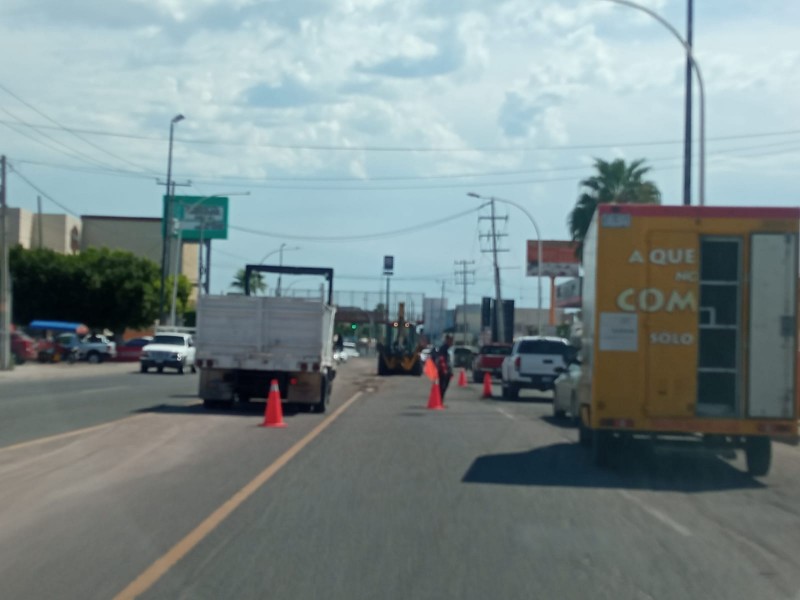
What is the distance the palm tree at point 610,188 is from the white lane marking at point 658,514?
33.7 metres

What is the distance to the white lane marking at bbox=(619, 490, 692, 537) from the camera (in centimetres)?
1062

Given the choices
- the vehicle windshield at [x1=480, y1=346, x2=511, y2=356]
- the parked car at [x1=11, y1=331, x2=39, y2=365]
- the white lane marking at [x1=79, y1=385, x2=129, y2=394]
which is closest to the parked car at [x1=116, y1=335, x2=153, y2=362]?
the parked car at [x1=11, y1=331, x2=39, y2=365]

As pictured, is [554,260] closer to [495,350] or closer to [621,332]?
[495,350]

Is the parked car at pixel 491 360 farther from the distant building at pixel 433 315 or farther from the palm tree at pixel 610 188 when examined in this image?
the distant building at pixel 433 315

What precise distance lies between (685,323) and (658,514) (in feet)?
11.6

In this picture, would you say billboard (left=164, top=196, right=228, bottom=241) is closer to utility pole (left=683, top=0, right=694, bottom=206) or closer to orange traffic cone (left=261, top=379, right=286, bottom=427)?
utility pole (left=683, top=0, right=694, bottom=206)

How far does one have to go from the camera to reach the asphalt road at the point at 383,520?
8.33 m

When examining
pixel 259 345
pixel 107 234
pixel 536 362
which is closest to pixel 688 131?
pixel 536 362

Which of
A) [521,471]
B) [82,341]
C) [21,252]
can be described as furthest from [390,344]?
[521,471]

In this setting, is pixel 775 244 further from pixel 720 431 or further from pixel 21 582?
pixel 21 582

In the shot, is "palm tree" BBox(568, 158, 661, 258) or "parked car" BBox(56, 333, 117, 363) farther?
"parked car" BBox(56, 333, 117, 363)

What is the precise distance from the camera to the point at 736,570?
892 centimetres

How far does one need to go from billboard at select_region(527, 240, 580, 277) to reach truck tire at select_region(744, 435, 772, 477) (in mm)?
65869

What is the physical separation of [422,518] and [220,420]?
39.4 ft
